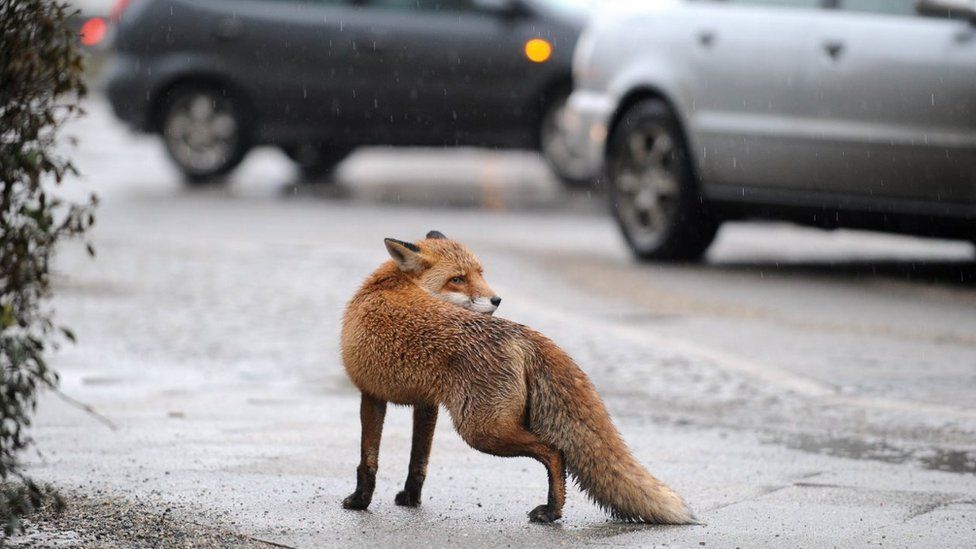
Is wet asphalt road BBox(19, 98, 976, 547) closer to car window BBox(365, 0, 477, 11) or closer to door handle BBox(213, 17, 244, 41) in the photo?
door handle BBox(213, 17, 244, 41)

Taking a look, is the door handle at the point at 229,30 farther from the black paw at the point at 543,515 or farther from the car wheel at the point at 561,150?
the black paw at the point at 543,515

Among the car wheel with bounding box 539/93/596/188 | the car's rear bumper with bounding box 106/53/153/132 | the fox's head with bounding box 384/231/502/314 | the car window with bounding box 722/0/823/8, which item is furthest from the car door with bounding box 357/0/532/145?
the fox's head with bounding box 384/231/502/314

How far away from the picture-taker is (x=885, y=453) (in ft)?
20.9

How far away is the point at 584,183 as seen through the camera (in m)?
17.8

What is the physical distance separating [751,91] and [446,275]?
630 centimetres

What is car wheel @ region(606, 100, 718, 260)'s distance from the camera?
38.6 ft

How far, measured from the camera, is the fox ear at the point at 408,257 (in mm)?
5199

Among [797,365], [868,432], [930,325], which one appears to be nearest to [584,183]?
[930,325]

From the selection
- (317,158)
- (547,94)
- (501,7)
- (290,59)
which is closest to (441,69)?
(501,7)

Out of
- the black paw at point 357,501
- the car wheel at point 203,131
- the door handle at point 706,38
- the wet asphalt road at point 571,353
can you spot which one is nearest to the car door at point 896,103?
the wet asphalt road at point 571,353

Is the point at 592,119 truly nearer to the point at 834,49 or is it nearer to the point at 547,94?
the point at 834,49

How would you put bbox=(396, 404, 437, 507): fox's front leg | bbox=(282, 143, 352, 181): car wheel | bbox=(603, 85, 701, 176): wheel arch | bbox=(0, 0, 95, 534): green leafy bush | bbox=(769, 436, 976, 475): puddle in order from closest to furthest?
bbox=(0, 0, 95, 534): green leafy bush → bbox=(396, 404, 437, 507): fox's front leg → bbox=(769, 436, 976, 475): puddle → bbox=(603, 85, 701, 176): wheel arch → bbox=(282, 143, 352, 181): car wheel

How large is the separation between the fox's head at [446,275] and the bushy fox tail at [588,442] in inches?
13.2

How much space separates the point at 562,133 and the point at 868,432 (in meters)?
11.0
